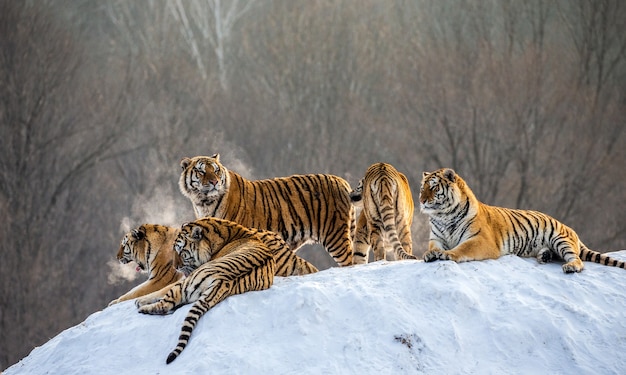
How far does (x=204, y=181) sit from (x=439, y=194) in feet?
7.68

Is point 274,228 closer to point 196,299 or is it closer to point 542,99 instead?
point 196,299

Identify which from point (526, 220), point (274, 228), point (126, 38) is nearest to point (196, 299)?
point (274, 228)

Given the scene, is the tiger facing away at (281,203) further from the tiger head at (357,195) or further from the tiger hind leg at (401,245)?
the tiger hind leg at (401,245)

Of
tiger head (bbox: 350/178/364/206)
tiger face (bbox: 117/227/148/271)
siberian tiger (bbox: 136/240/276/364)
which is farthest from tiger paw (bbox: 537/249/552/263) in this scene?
tiger face (bbox: 117/227/148/271)

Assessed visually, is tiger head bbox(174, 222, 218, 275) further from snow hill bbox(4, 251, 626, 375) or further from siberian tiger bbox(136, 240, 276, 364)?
snow hill bbox(4, 251, 626, 375)

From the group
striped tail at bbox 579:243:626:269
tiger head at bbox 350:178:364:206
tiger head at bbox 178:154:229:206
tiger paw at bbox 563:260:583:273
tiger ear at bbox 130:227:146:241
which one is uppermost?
tiger head at bbox 178:154:229:206

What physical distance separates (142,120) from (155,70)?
4.97ft

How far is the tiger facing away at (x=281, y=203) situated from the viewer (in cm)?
877

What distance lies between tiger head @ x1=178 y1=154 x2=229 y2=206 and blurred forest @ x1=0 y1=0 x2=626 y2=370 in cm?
965

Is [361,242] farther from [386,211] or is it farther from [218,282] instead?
[218,282]

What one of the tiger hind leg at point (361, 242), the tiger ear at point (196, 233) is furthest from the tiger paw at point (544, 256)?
the tiger ear at point (196, 233)

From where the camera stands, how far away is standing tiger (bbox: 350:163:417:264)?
27.5 feet

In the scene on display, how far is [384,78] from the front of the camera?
2148cm

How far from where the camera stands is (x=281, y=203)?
30.0 ft
